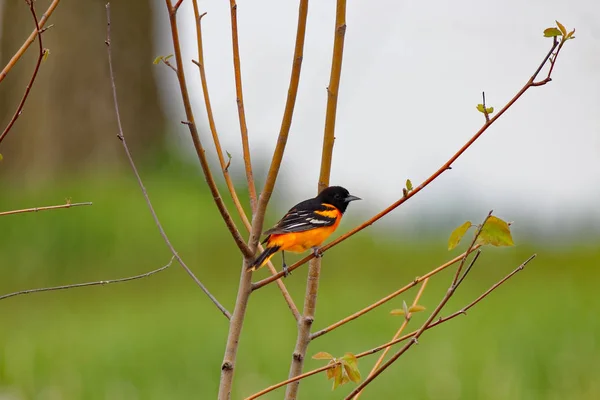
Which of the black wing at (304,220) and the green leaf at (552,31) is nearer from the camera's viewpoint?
the green leaf at (552,31)

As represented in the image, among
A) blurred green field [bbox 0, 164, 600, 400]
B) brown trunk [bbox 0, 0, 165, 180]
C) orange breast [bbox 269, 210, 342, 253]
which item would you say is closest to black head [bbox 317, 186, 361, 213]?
orange breast [bbox 269, 210, 342, 253]

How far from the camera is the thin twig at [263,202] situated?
6.36 feet

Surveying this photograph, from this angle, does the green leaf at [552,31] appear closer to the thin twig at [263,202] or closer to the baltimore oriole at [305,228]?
the thin twig at [263,202]

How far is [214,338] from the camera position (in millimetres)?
5676

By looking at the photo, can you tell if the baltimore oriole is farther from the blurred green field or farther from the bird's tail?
the blurred green field

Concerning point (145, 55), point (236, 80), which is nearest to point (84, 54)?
point (145, 55)

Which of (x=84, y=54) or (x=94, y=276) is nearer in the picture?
(x=94, y=276)

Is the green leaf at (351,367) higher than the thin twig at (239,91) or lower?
lower

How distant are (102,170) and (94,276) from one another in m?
2.26

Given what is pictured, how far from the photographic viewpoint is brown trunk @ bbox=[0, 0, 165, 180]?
33.7 feet

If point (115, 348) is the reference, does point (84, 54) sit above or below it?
above

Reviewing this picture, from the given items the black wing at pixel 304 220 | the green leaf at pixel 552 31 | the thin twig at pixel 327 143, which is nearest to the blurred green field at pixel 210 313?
the black wing at pixel 304 220

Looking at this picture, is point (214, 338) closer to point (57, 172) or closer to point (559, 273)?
point (559, 273)

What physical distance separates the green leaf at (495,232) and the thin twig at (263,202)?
1.59 feet
